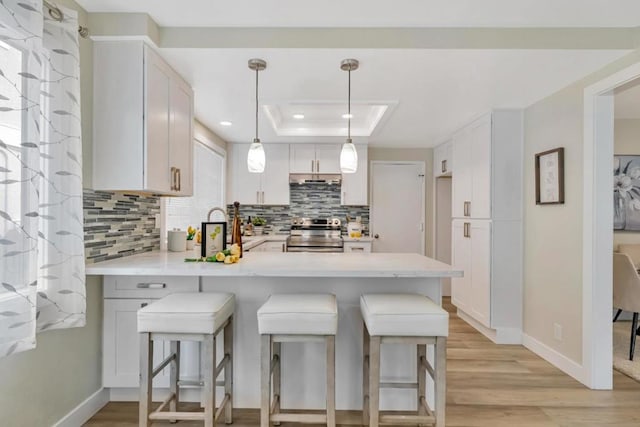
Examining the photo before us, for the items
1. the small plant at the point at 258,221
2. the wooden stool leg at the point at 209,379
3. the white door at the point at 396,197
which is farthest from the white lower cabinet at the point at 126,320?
the white door at the point at 396,197

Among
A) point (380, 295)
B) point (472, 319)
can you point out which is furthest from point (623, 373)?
point (380, 295)

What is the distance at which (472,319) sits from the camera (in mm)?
3830

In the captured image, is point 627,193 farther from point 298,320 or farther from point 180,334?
point 180,334

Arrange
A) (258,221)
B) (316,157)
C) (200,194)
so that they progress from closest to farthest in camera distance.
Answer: (200,194) < (316,157) < (258,221)

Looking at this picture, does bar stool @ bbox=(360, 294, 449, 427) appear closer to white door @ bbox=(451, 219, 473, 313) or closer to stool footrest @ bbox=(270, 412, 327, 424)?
stool footrest @ bbox=(270, 412, 327, 424)

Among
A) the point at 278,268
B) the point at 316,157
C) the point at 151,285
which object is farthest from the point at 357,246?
the point at 151,285

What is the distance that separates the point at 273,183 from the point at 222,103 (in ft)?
6.02

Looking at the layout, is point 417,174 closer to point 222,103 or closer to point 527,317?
point 527,317

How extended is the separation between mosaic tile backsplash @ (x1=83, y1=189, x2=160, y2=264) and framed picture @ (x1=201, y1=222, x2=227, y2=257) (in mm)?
583

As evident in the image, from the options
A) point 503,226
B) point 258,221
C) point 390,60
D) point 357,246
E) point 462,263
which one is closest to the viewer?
point 390,60

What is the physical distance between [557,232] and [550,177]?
17.9 inches

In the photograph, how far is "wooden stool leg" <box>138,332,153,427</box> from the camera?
1723 millimetres

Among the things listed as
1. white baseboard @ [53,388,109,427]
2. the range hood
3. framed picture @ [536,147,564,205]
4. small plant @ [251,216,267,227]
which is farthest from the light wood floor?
small plant @ [251,216,267,227]

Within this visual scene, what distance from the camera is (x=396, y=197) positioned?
5.16 m
